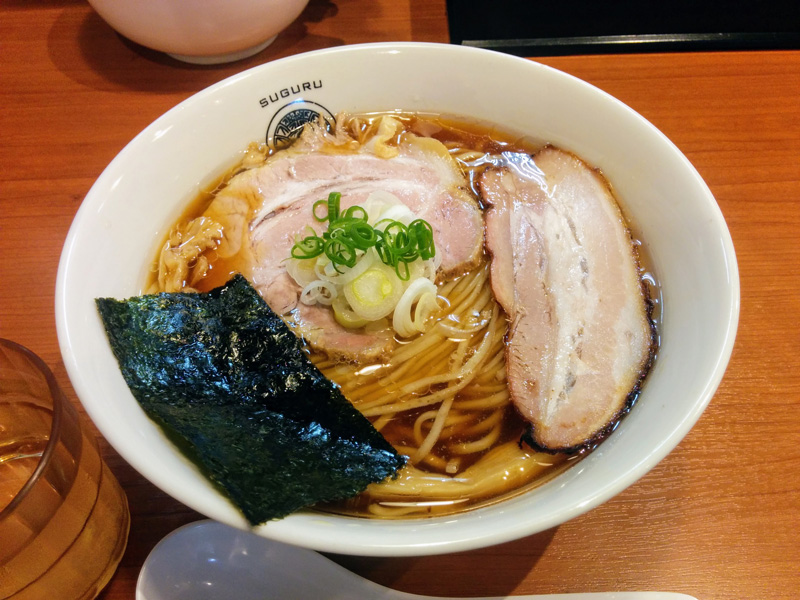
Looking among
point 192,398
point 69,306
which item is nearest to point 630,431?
point 192,398

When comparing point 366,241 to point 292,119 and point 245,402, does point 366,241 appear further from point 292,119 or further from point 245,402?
point 292,119

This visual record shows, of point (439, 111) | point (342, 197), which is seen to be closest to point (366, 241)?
point (342, 197)

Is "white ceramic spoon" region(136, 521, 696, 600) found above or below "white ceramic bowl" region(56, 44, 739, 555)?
below

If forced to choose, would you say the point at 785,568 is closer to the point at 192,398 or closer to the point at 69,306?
the point at 192,398

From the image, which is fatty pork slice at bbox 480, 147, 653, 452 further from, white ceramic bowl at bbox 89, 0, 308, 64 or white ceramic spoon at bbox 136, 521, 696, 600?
white ceramic bowl at bbox 89, 0, 308, 64

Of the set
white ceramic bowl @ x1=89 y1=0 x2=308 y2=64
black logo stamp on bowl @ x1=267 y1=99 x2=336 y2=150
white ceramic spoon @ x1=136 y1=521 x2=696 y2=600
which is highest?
white ceramic bowl @ x1=89 y1=0 x2=308 y2=64

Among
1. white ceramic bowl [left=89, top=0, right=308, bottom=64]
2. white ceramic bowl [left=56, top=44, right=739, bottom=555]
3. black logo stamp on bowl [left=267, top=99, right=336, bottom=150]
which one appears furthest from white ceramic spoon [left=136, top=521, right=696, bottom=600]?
white ceramic bowl [left=89, top=0, right=308, bottom=64]
